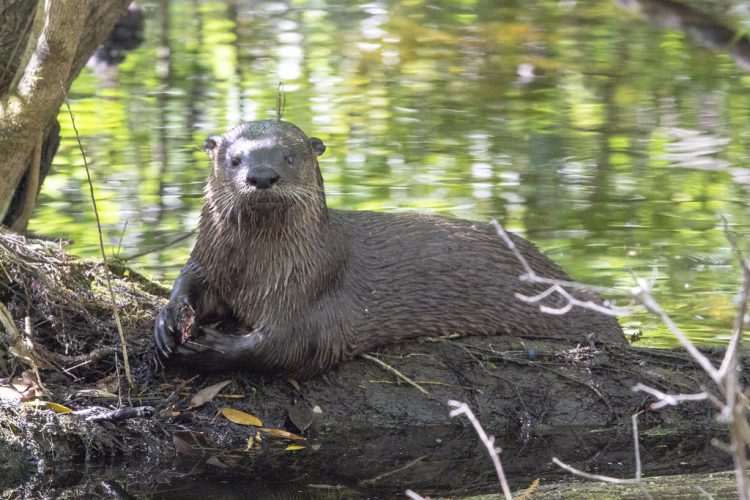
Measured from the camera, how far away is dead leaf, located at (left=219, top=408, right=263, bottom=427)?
478 cm

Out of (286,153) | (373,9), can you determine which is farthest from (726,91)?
(286,153)

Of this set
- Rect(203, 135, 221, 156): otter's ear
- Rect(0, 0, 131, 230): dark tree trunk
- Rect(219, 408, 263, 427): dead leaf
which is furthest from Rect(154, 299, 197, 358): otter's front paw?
Rect(0, 0, 131, 230): dark tree trunk

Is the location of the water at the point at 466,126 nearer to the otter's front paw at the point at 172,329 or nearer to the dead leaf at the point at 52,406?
the otter's front paw at the point at 172,329

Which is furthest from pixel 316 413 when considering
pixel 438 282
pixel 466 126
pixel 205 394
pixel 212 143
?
pixel 466 126

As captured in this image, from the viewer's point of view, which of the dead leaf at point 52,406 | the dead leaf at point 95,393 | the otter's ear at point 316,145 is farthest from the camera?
the otter's ear at point 316,145

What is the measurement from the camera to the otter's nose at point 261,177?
4.56 meters

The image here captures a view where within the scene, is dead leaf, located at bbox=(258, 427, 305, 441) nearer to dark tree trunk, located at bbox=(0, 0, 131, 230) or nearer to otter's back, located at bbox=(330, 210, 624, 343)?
otter's back, located at bbox=(330, 210, 624, 343)

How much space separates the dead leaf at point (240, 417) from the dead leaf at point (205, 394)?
3.1 inches

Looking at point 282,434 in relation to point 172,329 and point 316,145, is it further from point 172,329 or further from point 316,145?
point 316,145

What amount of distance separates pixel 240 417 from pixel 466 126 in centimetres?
576

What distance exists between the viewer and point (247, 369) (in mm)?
4848

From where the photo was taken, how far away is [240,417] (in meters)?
4.79

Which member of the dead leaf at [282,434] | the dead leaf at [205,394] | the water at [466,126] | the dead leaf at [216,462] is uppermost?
the dead leaf at [205,394]

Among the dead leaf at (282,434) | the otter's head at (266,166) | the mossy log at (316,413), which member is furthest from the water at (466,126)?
the dead leaf at (282,434)
